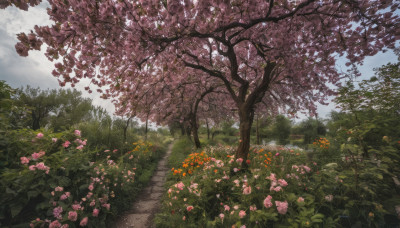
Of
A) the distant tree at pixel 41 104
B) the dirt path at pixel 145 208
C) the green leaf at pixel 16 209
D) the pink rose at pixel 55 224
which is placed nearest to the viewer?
the green leaf at pixel 16 209

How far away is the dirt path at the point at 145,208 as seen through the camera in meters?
3.76

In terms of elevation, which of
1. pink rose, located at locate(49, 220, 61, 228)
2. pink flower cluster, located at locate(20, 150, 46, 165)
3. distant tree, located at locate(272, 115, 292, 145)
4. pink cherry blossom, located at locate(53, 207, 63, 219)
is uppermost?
distant tree, located at locate(272, 115, 292, 145)

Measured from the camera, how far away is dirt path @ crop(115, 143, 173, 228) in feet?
12.3

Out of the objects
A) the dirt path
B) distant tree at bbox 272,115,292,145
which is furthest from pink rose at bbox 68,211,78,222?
distant tree at bbox 272,115,292,145

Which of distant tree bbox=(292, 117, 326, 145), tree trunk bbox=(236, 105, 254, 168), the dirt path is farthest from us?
distant tree bbox=(292, 117, 326, 145)

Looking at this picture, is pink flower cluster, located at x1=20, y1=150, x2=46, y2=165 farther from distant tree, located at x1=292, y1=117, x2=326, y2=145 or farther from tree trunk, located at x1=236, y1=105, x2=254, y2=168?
distant tree, located at x1=292, y1=117, x2=326, y2=145

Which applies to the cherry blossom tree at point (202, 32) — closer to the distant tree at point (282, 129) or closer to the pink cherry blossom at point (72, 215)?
the pink cherry blossom at point (72, 215)

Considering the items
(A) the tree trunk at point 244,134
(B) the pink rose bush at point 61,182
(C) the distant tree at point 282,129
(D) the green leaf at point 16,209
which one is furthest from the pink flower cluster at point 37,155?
(C) the distant tree at point 282,129

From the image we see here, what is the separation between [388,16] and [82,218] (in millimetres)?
8386

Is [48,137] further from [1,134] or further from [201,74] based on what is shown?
[201,74]

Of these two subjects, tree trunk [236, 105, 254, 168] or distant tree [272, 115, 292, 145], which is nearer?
tree trunk [236, 105, 254, 168]

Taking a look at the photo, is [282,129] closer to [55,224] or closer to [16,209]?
[55,224]

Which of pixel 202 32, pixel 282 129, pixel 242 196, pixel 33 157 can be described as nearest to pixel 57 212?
pixel 33 157

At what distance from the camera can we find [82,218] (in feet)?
9.49
